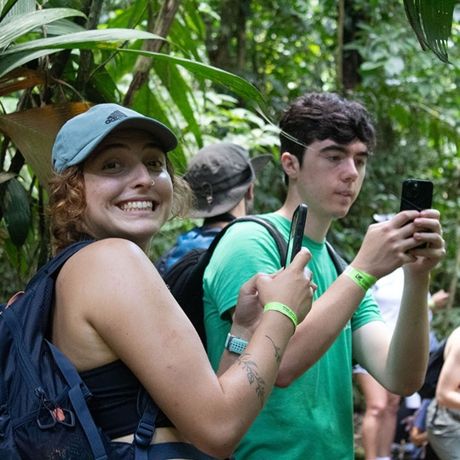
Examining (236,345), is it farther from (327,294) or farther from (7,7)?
(7,7)

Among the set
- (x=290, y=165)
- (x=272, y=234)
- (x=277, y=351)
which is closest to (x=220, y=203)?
(x=290, y=165)

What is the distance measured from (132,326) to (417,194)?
99 cm

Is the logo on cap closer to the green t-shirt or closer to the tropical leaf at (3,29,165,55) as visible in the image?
the tropical leaf at (3,29,165,55)

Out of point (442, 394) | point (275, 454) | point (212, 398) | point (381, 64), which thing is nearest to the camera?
point (212, 398)

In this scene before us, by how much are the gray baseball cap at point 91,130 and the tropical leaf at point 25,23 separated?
26cm

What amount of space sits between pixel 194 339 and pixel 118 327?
0.49ft

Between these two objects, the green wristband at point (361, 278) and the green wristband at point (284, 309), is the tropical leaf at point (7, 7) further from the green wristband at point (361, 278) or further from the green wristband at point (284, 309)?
the green wristband at point (361, 278)

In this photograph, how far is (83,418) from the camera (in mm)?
1581

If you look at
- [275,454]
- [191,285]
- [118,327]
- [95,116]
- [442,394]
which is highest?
[95,116]

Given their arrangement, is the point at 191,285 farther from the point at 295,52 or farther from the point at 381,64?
the point at 295,52

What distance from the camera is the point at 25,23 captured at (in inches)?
76.7

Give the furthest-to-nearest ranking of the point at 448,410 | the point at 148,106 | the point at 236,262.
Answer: the point at 448,410, the point at 148,106, the point at 236,262

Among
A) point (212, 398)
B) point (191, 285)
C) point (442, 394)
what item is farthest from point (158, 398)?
point (442, 394)

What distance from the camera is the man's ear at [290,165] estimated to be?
2705 mm
